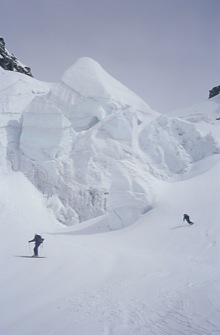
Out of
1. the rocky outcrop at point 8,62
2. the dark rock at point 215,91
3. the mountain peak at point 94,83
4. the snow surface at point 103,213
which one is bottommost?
the snow surface at point 103,213

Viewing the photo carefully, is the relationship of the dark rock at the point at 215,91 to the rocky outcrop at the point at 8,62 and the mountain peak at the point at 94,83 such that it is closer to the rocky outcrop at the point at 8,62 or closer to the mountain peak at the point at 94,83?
the rocky outcrop at the point at 8,62

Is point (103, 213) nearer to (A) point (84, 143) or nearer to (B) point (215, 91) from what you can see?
(A) point (84, 143)

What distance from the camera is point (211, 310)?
500 cm

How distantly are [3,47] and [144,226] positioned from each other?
177 ft

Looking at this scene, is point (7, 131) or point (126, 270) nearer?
point (126, 270)

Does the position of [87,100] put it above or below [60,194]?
above

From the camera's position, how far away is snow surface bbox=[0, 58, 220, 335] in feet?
17.4

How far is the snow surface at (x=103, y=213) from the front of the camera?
5.30 metres

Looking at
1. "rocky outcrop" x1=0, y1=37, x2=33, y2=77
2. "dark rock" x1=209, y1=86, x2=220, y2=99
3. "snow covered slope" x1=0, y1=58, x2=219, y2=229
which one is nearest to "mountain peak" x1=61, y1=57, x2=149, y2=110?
"snow covered slope" x1=0, y1=58, x2=219, y2=229

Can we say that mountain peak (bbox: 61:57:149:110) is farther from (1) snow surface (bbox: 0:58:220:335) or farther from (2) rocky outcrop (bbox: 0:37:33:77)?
(2) rocky outcrop (bbox: 0:37:33:77)

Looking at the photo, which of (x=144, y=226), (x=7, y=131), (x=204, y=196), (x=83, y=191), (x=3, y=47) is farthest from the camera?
(x=3, y=47)

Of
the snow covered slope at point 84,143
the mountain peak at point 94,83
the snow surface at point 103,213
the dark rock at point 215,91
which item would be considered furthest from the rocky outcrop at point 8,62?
the dark rock at point 215,91

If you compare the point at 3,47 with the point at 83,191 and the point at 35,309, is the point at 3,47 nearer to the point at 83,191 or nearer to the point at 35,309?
the point at 83,191

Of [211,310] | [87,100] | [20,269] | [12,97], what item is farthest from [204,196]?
[12,97]
